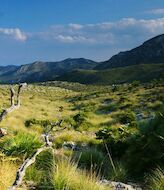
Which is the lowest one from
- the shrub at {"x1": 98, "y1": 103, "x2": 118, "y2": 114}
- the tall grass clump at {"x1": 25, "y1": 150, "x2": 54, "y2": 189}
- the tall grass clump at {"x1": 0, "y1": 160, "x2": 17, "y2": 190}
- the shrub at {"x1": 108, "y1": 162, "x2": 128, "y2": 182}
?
the shrub at {"x1": 98, "y1": 103, "x2": 118, "y2": 114}

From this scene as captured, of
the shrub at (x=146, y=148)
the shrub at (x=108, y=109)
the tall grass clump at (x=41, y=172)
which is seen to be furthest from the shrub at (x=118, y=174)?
the shrub at (x=108, y=109)

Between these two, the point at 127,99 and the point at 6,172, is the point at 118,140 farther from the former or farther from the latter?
the point at 127,99

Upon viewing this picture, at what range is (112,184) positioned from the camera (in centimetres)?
990

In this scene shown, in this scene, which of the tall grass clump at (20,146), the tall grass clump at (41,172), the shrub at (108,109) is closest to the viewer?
the tall grass clump at (41,172)

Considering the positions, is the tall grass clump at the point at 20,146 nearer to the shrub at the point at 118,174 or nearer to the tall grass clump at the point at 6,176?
the tall grass clump at the point at 6,176

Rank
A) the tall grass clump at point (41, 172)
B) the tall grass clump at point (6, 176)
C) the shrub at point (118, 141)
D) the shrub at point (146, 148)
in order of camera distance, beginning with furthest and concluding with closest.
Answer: the shrub at point (118, 141), the shrub at point (146, 148), the tall grass clump at point (41, 172), the tall grass clump at point (6, 176)

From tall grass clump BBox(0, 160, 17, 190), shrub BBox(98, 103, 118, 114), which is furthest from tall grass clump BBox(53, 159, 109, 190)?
shrub BBox(98, 103, 118, 114)

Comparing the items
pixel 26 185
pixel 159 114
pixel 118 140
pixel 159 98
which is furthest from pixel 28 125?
pixel 159 98

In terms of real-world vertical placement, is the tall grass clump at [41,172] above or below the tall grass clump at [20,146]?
below

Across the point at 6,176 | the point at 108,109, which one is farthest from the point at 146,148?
the point at 108,109

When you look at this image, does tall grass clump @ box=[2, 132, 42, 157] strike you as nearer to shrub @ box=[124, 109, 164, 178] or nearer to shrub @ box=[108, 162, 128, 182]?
shrub @ box=[108, 162, 128, 182]

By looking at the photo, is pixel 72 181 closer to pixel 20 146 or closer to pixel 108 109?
pixel 20 146

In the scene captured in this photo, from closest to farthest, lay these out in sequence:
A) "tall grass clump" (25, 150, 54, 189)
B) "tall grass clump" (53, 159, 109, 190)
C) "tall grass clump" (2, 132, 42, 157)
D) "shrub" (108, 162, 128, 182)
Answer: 1. "tall grass clump" (53, 159, 109, 190)
2. "tall grass clump" (25, 150, 54, 189)
3. "shrub" (108, 162, 128, 182)
4. "tall grass clump" (2, 132, 42, 157)

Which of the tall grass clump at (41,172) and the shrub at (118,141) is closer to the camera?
the tall grass clump at (41,172)
